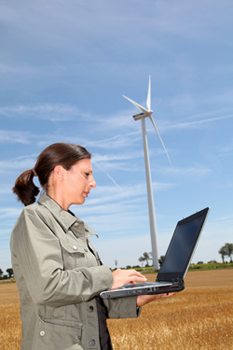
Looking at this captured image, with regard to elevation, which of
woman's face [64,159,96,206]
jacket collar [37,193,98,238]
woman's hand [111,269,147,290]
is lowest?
woman's hand [111,269,147,290]

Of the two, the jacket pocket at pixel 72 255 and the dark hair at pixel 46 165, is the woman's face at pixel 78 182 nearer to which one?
the dark hair at pixel 46 165

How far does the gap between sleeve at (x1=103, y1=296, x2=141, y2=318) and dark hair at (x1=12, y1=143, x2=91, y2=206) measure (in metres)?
1.19

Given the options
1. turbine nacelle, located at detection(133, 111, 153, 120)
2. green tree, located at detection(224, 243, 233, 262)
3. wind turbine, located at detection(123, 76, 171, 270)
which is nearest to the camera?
wind turbine, located at detection(123, 76, 171, 270)

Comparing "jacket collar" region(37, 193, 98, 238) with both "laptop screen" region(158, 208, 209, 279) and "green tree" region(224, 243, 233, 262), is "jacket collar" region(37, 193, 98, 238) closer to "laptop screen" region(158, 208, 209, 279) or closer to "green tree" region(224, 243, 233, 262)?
"laptop screen" region(158, 208, 209, 279)

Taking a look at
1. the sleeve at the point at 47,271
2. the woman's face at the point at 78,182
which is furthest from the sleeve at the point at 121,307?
the woman's face at the point at 78,182

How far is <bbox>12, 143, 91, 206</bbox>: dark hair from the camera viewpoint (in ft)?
10.1

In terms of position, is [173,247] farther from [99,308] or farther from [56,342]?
[56,342]

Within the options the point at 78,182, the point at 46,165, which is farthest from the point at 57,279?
the point at 46,165

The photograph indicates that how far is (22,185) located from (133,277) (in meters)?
1.34

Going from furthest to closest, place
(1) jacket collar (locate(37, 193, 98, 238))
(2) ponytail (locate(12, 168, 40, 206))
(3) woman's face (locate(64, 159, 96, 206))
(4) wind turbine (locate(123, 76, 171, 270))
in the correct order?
1. (4) wind turbine (locate(123, 76, 171, 270))
2. (2) ponytail (locate(12, 168, 40, 206))
3. (3) woman's face (locate(64, 159, 96, 206))
4. (1) jacket collar (locate(37, 193, 98, 238))

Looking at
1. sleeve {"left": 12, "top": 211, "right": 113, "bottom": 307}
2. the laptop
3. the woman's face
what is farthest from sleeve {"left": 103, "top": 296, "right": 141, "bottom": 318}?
the woman's face

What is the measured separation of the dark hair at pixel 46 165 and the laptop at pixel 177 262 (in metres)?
1.16

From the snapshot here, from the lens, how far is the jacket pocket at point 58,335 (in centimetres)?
240

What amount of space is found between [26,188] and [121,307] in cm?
140
